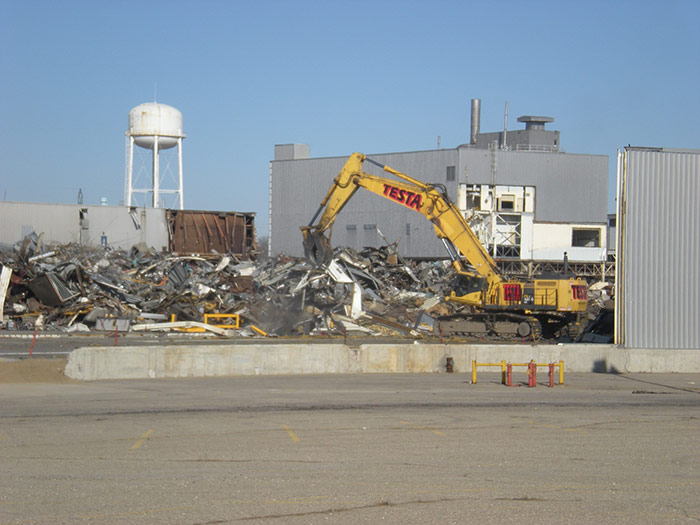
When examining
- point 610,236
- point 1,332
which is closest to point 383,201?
point 610,236

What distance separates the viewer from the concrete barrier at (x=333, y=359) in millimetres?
21641

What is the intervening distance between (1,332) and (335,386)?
17.2 metres

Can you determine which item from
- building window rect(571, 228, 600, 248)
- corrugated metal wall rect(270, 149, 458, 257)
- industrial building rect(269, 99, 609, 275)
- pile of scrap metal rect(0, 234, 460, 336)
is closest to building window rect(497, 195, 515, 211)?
industrial building rect(269, 99, 609, 275)

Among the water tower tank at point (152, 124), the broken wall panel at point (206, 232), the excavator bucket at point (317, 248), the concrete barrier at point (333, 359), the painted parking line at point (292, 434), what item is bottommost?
the painted parking line at point (292, 434)

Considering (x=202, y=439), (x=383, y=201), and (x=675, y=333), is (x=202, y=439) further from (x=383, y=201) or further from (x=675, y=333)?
(x=383, y=201)

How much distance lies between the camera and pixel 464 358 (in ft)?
80.8

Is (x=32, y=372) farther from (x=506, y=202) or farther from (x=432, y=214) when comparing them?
(x=506, y=202)

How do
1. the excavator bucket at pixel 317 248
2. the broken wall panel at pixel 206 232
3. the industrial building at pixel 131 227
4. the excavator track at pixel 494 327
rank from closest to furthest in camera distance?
the excavator track at pixel 494 327 < the excavator bucket at pixel 317 248 < the broken wall panel at pixel 206 232 < the industrial building at pixel 131 227

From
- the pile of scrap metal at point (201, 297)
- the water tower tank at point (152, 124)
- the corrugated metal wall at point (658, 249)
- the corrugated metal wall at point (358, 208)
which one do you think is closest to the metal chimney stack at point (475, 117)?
the corrugated metal wall at point (358, 208)

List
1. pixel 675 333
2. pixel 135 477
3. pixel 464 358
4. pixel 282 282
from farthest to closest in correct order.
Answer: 1. pixel 282 282
2. pixel 675 333
3. pixel 464 358
4. pixel 135 477

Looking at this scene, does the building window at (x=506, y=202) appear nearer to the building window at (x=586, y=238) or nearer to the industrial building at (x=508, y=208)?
the industrial building at (x=508, y=208)

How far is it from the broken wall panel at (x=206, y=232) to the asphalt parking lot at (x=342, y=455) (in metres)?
34.2

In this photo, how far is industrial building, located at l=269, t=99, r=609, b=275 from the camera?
60.7m

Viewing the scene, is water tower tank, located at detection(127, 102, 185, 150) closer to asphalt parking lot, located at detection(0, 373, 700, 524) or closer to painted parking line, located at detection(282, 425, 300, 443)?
asphalt parking lot, located at detection(0, 373, 700, 524)
